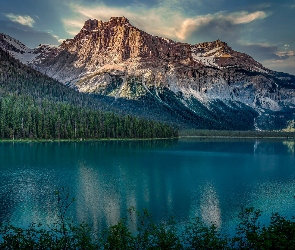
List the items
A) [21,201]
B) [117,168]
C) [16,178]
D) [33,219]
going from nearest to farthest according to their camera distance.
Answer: [33,219]
[21,201]
[16,178]
[117,168]

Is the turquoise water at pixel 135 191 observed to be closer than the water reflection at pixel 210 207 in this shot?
No

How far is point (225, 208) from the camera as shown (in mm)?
47594

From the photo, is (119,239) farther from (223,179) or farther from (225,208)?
(223,179)

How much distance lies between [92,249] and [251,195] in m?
44.9

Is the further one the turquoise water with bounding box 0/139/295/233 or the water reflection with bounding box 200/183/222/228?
the turquoise water with bounding box 0/139/295/233

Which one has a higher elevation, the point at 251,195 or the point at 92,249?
the point at 92,249

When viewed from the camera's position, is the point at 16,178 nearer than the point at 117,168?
Yes

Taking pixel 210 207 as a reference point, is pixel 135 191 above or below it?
above

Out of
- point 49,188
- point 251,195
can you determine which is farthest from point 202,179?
point 49,188

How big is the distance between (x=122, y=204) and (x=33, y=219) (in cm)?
1407

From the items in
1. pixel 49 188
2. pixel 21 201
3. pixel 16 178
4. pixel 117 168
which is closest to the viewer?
pixel 21 201

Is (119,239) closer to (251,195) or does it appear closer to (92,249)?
(92,249)

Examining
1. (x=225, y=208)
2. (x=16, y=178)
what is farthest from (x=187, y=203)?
(x=16, y=178)

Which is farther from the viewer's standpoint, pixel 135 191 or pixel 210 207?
pixel 135 191
